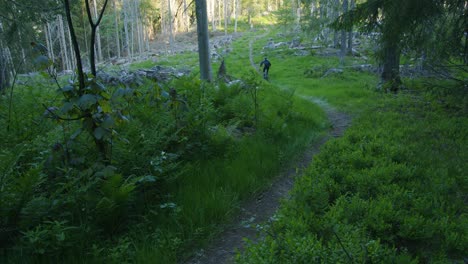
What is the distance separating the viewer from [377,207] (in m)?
3.55

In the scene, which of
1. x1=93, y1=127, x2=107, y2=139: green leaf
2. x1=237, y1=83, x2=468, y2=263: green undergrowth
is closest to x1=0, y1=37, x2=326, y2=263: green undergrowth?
x1=93, y1=127, x2=107, y2=139: green leaf

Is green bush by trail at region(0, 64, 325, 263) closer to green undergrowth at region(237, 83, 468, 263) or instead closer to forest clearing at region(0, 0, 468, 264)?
forest clearing at region(0, 0, 468, 264)

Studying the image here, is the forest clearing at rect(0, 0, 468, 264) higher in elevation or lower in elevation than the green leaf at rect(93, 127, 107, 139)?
lower

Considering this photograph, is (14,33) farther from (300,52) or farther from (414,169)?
(300,52)

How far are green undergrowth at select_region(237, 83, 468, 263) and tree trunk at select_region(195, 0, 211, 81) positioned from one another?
5.25 m

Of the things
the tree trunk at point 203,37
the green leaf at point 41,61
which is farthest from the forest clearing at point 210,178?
the tree trunk at point 203,37

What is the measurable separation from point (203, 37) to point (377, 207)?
24.3 ft

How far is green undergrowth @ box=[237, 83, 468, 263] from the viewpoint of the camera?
110 inches

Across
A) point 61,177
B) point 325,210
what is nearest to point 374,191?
point 325,210

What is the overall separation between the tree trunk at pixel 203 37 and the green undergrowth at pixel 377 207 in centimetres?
525

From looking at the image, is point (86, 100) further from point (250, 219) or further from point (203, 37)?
point (203, 37)

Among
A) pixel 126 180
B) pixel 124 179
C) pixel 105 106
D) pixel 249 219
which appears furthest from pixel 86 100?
pixel 249 219

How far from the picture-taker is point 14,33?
7.99 metres

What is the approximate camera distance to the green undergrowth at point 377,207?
2801mm
